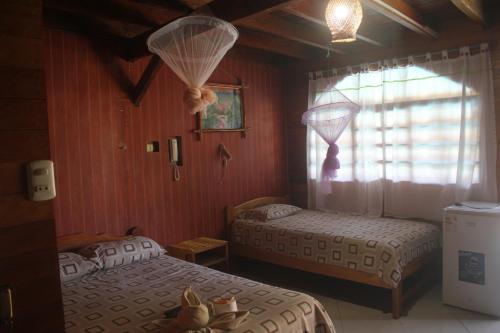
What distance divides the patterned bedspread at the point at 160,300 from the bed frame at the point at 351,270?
3.54ft

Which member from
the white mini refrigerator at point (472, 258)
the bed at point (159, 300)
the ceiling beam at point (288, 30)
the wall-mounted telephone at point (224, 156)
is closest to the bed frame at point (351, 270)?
the white mini refrigerator at point (472, 258)

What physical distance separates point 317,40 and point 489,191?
219cm

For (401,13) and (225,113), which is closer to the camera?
(401,13)

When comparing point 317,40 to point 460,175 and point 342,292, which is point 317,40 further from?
point 342,292

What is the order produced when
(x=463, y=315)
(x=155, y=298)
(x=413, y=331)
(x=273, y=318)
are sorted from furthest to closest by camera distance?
(x=463, y=315) < (x=413, y=331) < (x=155, y=298) < (x=273, y=318)

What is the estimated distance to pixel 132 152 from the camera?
3.62 m

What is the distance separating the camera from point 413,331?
2.97 meters

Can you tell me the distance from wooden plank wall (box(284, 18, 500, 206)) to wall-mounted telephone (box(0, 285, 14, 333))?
3907 mm

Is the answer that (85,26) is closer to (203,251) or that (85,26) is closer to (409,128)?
(203,251)

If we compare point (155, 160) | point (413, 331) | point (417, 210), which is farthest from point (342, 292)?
point (155, 160)

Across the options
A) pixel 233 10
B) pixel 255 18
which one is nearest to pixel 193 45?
pixel 233 10

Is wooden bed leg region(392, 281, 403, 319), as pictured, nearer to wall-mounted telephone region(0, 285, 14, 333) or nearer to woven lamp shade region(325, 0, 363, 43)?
woven lamp shade region(325, 0, 363, 43)

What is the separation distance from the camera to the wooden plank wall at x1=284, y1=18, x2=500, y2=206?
3.63 metres

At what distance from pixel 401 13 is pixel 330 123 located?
137 centimetres
